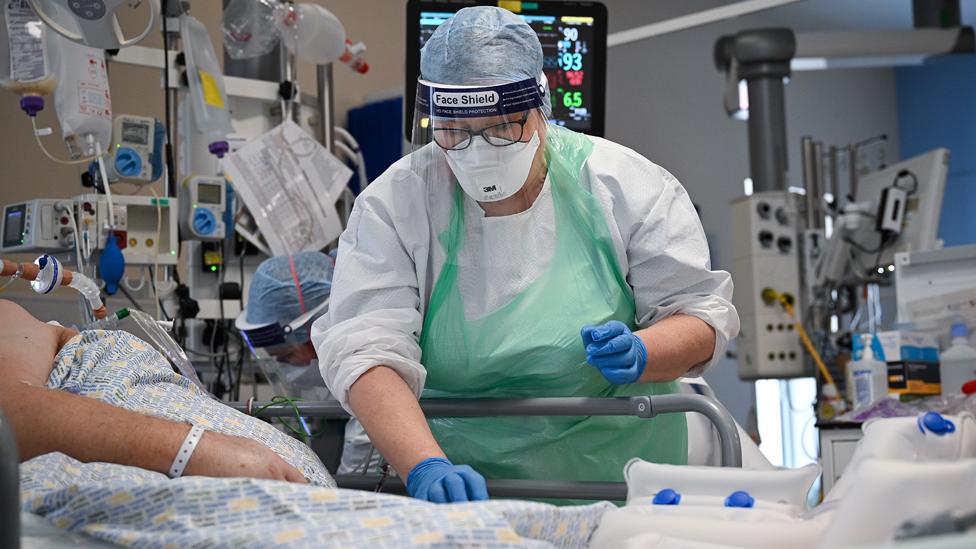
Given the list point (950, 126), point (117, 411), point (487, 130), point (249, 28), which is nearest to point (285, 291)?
point (249, 28)

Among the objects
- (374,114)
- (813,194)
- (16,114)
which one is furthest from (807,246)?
(16,114)

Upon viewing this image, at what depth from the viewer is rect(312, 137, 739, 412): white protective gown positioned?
2.03 metres

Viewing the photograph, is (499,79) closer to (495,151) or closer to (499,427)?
(495,151)

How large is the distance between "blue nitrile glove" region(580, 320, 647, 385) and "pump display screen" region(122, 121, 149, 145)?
2236 millimetres

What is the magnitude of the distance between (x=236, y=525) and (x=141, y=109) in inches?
185

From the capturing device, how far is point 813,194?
596cm

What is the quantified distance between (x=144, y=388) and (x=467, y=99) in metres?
0.77

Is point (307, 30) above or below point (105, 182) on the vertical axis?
above

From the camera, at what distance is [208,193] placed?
3.78m

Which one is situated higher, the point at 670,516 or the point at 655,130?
the point at 670,516

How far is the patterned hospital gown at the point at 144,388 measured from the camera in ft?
6.25

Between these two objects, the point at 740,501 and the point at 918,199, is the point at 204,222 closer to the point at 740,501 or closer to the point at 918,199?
the point at 740,501

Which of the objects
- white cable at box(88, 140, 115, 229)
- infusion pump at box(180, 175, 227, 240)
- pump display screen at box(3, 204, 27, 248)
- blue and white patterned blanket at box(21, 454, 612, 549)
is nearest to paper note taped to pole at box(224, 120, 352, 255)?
infusion pump at box(180, 175, 227, 240)

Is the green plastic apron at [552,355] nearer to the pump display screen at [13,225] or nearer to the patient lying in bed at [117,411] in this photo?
the patient lying in bed at [117,411]
